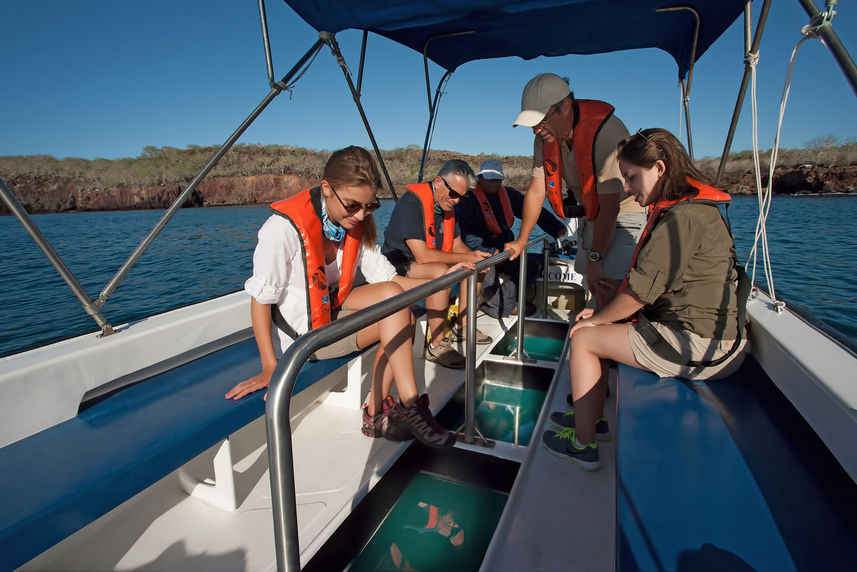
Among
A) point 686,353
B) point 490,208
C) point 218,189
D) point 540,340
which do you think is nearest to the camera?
point 686,353

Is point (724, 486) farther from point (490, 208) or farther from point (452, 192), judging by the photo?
point (490, 208)

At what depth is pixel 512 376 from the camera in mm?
2479

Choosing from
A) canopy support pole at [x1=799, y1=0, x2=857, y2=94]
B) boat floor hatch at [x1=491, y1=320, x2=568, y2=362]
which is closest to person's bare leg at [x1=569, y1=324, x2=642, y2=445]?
canopy support pole at [x1=799, y1=0, x2=857, y2=94]

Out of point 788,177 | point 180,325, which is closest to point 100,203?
point 180,325

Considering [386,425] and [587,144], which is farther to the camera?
[587,144]

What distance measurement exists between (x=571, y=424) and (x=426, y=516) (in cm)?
71

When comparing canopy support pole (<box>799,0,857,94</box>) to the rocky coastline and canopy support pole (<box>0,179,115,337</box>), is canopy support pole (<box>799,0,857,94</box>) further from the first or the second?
the rocky coastline

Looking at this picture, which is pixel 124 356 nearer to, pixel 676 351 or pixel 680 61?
pixel 676 351

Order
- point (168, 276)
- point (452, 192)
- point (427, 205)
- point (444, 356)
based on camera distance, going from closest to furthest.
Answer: point (444, 356), point (452, 192), point (427, 205), point (168, 276)

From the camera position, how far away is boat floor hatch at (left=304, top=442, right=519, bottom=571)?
50.3 inches

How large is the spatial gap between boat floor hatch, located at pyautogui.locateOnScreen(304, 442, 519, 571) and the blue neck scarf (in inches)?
36.5

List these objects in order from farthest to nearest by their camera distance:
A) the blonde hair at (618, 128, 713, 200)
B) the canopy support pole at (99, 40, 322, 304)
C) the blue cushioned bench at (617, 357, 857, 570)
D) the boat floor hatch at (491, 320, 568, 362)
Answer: the boat floor hatch at (491, 320, 568, 362) → the canopy support pole at (99, 40, 322, 304) → the blonde hair at (618, 128, 713, 200) → the blue cushioned bench at (617, 357, 857, 570)

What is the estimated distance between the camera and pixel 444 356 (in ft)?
8.46

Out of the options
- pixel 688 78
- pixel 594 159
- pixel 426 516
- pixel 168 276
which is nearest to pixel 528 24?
pixel 688 78
